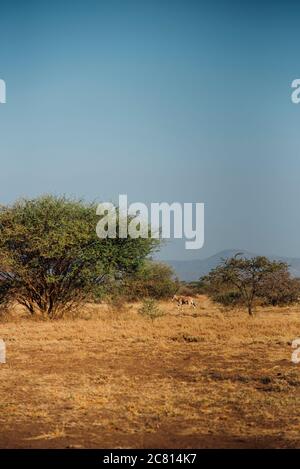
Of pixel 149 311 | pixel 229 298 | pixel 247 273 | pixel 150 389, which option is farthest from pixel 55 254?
pixel 150 389

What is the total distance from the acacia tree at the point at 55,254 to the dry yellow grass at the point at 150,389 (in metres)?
5.70

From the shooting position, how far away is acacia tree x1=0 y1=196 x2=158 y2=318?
83.4 feet

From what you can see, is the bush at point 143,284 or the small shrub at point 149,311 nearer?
the small shrub at point 149,311

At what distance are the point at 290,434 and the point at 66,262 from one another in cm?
1928

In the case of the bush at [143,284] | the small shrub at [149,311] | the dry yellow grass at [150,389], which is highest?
the bush at [143,284]

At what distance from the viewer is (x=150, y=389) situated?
11094 mm

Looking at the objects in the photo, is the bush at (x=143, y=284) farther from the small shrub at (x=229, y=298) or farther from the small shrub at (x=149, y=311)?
the small shrub at (x=229, y=298)

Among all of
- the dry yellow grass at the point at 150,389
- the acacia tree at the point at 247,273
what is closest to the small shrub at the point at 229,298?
the acacia tree at the point at 247,273

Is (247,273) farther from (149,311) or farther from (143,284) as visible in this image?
(143,284)

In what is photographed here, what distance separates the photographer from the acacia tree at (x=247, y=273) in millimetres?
31219

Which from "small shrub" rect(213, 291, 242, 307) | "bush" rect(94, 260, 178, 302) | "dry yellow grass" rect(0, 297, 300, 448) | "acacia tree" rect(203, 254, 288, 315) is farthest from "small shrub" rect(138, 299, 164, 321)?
"small shrub" rect(213, 291, 242, 307)
